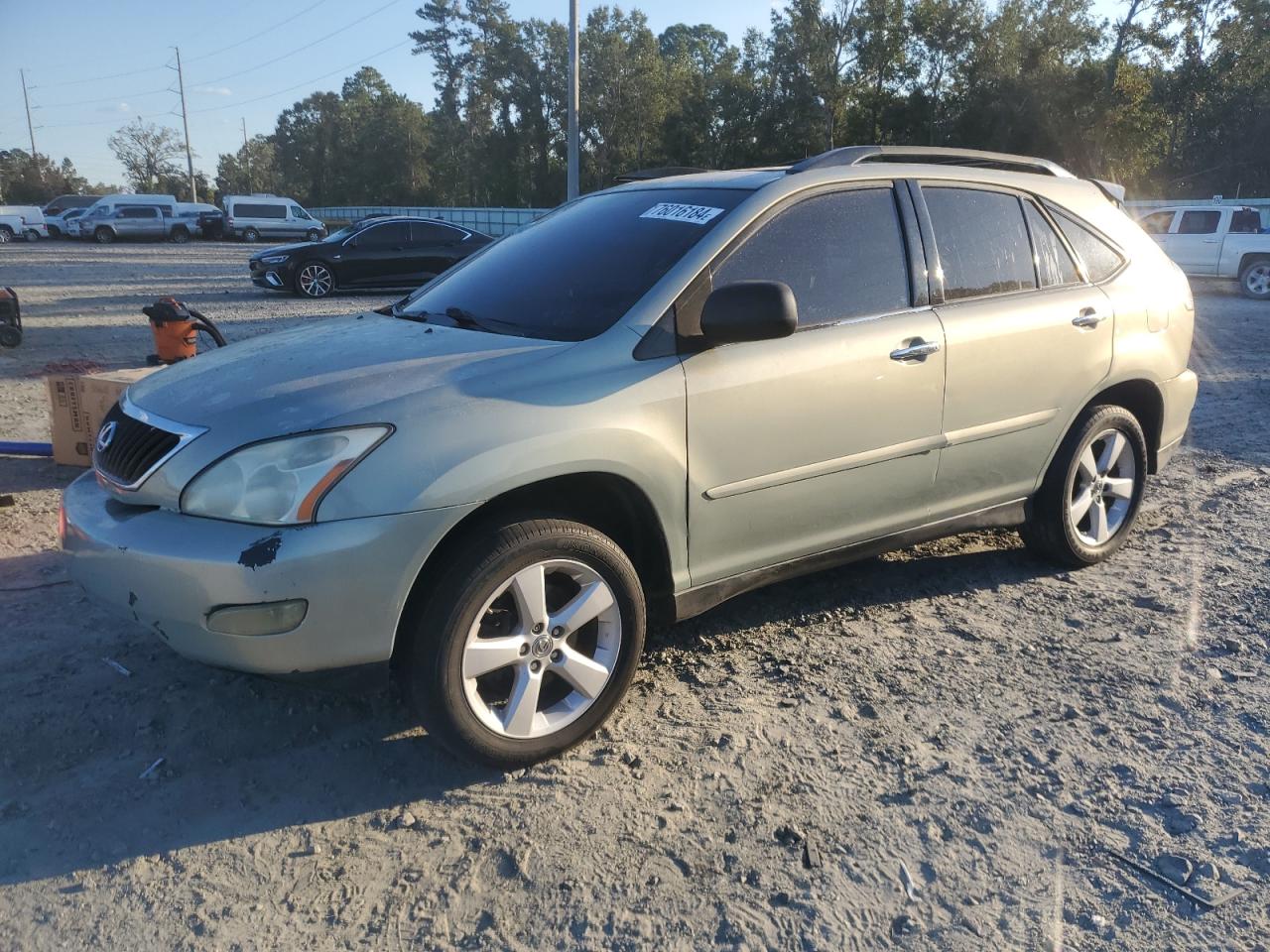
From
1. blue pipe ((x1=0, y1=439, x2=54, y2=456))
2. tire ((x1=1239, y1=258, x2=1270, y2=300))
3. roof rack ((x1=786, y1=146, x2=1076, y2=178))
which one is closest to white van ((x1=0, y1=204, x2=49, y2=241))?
blue pipe ((x1=0, y1=439, x2=54, y2=456))

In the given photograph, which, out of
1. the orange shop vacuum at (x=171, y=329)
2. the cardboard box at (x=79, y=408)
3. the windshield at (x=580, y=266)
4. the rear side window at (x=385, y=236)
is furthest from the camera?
the rear side window at (x=385, y=236)

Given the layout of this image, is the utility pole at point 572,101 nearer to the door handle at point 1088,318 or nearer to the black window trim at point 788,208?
the door handle at point 1088,318

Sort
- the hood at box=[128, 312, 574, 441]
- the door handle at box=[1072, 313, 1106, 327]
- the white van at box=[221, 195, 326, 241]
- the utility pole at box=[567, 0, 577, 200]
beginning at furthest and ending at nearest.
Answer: the white van at box=[221, 195, 326, 241], the utility pole at box=[567, 0, 577, 200], the door handle at box=[1072, 313, 1106, 327], the hood at box=[128, 312, 574, 441]

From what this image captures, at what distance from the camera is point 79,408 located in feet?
17.8

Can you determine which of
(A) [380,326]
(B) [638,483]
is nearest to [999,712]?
(B) [638,483]

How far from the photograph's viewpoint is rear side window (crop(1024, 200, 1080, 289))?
418 cm

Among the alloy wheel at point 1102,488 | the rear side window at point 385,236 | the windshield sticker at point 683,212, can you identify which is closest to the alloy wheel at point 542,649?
the windshield sticker at point 683,212

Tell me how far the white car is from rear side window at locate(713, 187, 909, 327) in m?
43.1

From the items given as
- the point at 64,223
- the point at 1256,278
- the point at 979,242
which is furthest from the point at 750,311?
the point at 64,223

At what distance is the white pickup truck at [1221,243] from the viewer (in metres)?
18.0

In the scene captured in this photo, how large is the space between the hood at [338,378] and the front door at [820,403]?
63cm

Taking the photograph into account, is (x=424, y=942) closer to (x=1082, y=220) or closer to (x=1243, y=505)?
(x=1082, y=220)

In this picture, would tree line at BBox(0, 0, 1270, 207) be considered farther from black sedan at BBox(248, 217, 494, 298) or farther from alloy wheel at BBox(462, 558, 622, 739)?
alloy wheel at BBox(462, 558, 622, 739)

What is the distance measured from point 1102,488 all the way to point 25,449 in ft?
18.8
